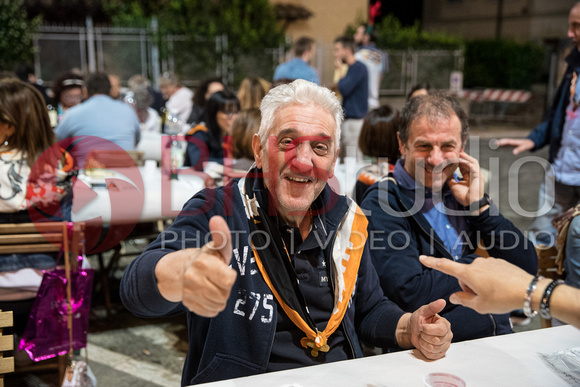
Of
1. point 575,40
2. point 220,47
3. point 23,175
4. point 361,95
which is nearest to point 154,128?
point 361,95

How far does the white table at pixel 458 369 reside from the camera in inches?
58.4

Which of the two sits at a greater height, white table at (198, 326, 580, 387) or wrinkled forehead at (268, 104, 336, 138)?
wrinkled forehead at (268, 104, 336, 138)

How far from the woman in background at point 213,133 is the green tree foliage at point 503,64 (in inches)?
761

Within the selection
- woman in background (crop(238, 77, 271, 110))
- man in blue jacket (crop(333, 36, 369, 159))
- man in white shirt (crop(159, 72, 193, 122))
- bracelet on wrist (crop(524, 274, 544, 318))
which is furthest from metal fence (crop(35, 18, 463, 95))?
bracelet on wrist (crop(524, 274, 544, 318))

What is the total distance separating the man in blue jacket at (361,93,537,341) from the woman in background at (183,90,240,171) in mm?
2445

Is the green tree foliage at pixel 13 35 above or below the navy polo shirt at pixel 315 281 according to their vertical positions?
above

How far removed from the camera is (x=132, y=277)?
1.56 meters

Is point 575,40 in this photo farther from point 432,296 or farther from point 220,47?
point 220,47

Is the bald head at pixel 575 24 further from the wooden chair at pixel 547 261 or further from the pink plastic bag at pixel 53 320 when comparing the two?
the pink plastic bag at pixel 53 320

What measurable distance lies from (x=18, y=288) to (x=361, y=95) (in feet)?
18.1

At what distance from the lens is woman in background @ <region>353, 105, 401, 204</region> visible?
11.0 ft

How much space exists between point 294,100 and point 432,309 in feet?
2.76

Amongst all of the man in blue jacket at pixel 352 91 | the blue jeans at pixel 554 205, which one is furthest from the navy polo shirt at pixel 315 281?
the man in blue jacket at pixel 352 91

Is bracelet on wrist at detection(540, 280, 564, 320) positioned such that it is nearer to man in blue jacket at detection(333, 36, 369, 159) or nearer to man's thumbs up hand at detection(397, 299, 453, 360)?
man's thumbs up hand at detection(397, 299, 453, 360)
